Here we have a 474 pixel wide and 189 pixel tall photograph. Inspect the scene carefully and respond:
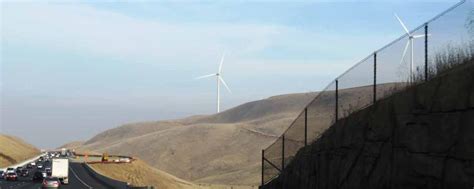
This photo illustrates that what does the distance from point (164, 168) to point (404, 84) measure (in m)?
158

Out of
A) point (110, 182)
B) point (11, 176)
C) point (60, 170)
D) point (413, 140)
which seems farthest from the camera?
point (11, 176)

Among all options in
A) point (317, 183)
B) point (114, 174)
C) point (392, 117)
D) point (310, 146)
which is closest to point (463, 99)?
point (392, 117)

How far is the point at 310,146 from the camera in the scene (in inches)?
1062

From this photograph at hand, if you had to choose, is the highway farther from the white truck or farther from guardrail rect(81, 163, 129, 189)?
the white truck

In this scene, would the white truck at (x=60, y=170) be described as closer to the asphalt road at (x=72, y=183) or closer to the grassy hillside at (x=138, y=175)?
the asphalt road at (x=72, y=183)

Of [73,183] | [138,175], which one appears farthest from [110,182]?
[138,175]

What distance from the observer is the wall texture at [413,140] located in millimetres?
13078

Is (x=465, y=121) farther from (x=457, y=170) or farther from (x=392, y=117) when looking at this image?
(x=392, y=117)

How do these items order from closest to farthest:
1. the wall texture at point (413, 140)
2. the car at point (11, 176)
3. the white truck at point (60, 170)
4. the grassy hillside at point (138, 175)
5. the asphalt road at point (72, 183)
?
1. the wall texture at point (413, 140)
2. the asphalt road at point (72, 183)
3. the white truck at point (60, 170)
4. the car at point (11, 176)
5. the grassy hillside at point (138, 175)

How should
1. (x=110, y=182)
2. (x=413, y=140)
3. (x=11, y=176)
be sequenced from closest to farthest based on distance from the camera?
(x=413, y=140)
(x=110, y=182)
(x=11, y=176)

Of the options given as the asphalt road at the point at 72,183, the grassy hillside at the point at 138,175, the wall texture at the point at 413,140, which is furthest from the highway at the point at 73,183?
the wall texture at the point at 413,140

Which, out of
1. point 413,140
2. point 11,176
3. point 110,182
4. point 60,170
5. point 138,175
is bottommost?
point 138,175

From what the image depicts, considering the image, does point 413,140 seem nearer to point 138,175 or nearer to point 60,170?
point 60,170

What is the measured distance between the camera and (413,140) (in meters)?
15.3
